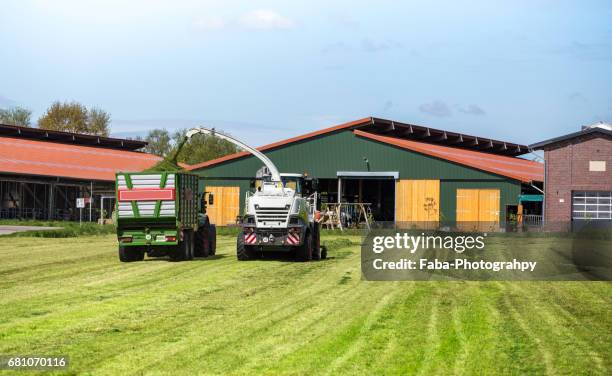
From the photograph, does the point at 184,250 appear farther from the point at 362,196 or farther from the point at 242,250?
the point at 362,196

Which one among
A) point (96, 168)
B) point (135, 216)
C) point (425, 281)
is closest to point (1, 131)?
point (96, 168)

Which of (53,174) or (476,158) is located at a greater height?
(476,158)

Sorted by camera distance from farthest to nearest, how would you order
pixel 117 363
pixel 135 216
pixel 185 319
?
pixel 135 216 < pixel 185 319 < pixel 117 363

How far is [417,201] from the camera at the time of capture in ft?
180

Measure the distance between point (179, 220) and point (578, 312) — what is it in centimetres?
1378

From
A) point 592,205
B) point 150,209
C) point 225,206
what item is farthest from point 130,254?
point 592,205

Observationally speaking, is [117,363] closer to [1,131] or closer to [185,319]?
[185,319]

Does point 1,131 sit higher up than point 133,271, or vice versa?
point 1,131

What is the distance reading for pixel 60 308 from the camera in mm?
15750

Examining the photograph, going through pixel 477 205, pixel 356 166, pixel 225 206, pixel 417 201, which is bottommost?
pixel 225 206

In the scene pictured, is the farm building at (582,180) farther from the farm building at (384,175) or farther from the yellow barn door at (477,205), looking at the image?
the yellow barn door at (477,205)

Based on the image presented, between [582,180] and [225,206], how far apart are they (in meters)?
21.8

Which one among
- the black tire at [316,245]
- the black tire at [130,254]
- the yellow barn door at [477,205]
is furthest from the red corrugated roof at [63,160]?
the black tire at [316,245]

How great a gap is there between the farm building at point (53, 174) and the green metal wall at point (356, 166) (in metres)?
10.5
